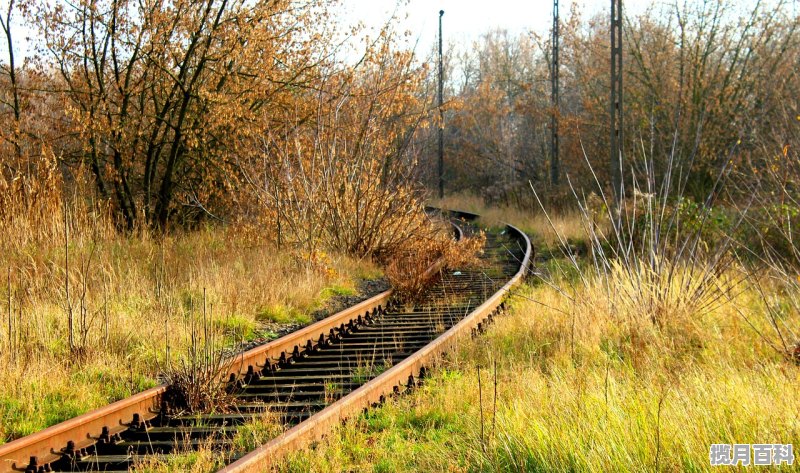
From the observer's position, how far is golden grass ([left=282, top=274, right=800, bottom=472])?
4.36 meters

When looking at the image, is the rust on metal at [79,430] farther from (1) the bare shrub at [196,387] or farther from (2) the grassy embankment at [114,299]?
(2) the grassy embankment at [114,299]

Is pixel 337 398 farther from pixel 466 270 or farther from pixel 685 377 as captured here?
pixel 466 270

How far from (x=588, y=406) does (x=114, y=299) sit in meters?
5.68

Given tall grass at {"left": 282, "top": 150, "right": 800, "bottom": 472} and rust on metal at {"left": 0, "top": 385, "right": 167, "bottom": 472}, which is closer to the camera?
tall grass at {"left": 282, "top": 150, "right": 800, "bottom": 472}

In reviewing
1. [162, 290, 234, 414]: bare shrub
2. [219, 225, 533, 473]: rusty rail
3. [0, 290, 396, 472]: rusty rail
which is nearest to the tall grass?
[219, 225, 533, 473]: rusty rail

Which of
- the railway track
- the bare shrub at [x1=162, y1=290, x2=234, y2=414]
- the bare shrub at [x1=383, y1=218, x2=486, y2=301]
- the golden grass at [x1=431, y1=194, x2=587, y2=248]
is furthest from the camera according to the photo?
the golden grass at [x1=431, y1=194, x2=587, y2=248]

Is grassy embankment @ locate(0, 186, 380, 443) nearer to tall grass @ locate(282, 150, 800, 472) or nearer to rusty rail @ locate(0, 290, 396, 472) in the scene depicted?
rusty rail @ locate(0, 290, 396, 472)

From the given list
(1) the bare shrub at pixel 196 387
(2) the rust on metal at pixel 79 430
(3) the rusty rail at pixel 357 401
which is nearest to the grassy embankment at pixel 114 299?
(1) the bare shrub at pixel 196 387

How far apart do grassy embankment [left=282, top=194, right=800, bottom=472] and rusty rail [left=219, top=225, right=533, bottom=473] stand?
125mm

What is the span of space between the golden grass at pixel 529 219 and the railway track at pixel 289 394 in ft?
12.2

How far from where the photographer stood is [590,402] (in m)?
5.20

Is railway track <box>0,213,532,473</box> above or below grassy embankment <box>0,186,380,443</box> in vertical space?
below

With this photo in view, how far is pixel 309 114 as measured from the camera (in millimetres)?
15594

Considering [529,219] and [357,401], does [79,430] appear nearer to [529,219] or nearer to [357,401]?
[357,401]
